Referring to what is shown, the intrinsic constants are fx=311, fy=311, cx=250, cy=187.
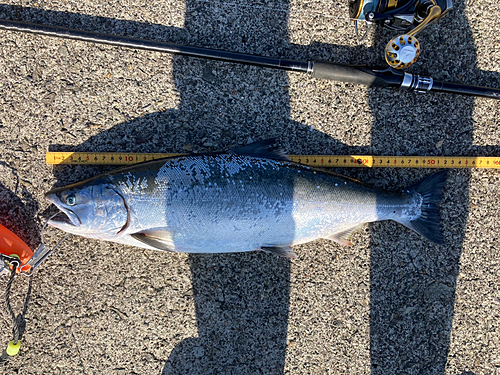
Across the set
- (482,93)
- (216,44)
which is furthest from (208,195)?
(482,93)

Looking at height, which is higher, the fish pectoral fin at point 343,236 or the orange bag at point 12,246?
the fish pectoral fin at point 343,236

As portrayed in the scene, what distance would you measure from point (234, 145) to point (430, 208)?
74.1 inches

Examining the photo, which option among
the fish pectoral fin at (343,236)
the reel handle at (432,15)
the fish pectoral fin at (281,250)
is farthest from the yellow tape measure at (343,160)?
the reel handle at (432,15)

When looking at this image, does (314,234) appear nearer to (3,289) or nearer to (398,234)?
(398,234)

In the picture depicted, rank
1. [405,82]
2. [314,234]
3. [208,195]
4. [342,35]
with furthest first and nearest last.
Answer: [342,35], [405,82], [314,234], [208,195]

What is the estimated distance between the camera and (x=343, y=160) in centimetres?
293

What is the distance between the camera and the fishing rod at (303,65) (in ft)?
8.64

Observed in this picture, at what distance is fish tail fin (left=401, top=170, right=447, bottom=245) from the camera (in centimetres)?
280

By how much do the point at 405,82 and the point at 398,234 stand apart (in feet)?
4.64

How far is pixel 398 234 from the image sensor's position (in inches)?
118

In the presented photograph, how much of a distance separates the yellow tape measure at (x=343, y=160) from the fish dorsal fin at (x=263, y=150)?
296 millimetres

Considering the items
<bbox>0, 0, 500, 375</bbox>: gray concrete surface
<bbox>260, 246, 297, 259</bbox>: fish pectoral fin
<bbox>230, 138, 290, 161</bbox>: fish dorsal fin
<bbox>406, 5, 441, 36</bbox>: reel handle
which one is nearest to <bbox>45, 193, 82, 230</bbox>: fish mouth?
<bbox>0, 0, 500, 375</bbox>: gray concrete surface

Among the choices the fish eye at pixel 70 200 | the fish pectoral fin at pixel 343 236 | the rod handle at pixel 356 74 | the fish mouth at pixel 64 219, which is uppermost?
the rod handle at pixel 356 74

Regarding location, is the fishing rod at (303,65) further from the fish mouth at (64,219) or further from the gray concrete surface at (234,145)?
the fish mouth at (64,219)
